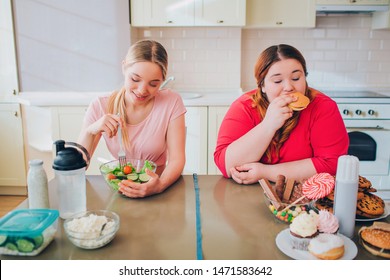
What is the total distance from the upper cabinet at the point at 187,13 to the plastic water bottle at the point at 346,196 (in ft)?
8.31

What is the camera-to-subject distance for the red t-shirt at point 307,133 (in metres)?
1.67

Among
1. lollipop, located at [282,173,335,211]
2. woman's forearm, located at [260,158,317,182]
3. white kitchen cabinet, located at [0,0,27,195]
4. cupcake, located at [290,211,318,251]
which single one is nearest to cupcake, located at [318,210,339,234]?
cupcake, located at [290,211,318,251]

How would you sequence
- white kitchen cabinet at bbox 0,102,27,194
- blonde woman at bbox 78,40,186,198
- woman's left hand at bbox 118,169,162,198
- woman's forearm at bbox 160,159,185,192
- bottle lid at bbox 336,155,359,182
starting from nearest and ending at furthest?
bottle lid at bbox 336,155,359,182
woman's left hand at bbox 118,169,162,198
woman's forearm at bbox 160,159,185,192
blonde woman at bbox 78,40,186,198
white kitchen cabinet at bbox 0,102,27,194

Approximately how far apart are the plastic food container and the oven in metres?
2.75

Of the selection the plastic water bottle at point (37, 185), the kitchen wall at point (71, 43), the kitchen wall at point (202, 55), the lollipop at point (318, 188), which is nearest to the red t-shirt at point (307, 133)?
the lollipop at point (318, 188)

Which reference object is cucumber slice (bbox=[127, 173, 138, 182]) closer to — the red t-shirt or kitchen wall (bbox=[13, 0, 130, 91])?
the red t-shirt

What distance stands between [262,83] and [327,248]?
2.72 ft

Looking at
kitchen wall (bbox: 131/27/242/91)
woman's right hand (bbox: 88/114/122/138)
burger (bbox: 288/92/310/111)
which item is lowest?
woman's right hand (bbox: 88/114/122/138)

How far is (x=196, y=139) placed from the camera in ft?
11.2

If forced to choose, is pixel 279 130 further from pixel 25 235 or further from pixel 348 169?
pixel 25 235

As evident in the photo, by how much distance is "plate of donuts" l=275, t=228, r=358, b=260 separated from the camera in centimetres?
104

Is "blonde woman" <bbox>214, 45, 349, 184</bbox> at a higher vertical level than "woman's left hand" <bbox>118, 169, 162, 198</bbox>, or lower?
higher
